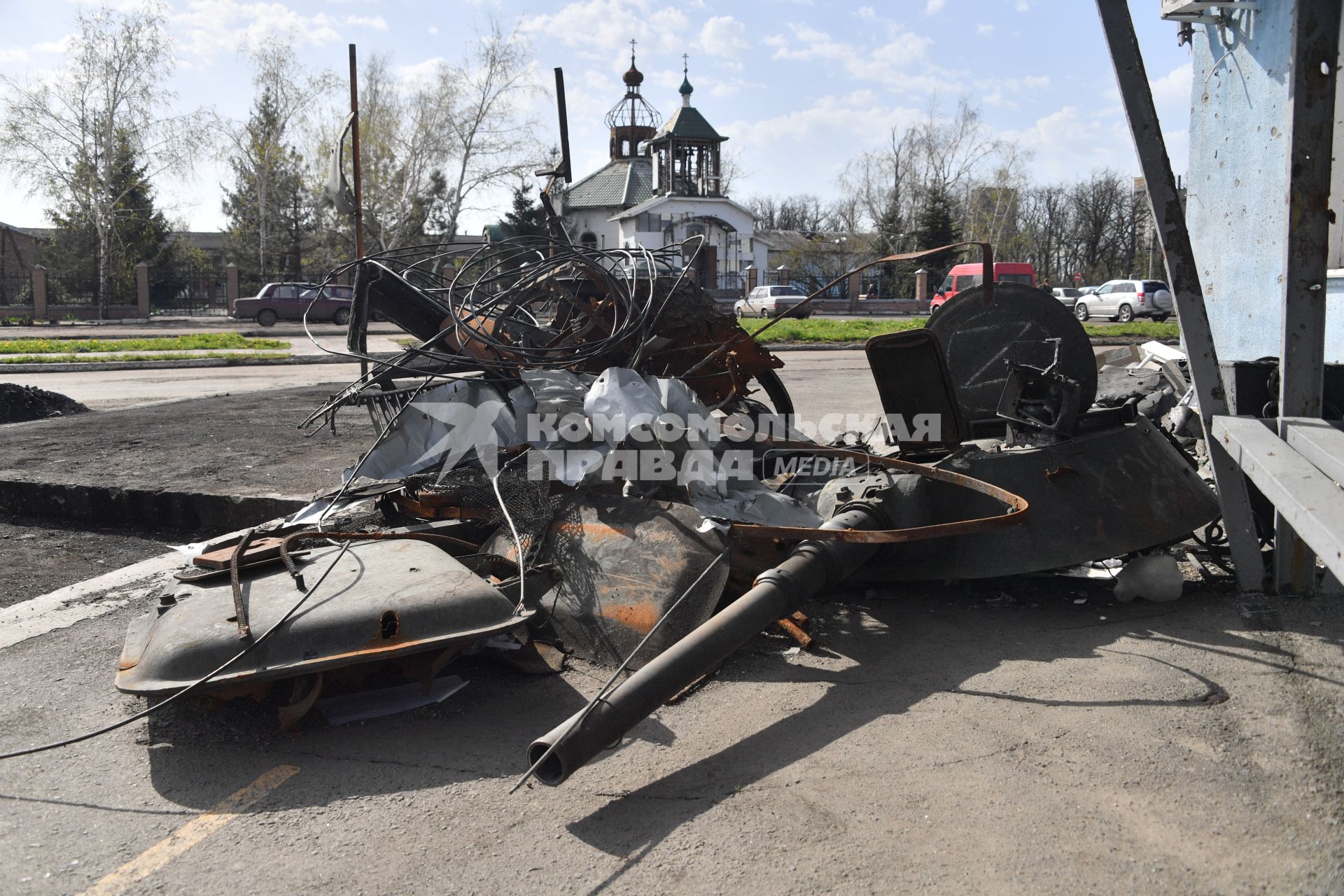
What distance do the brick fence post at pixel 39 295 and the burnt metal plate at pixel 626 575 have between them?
41.3m

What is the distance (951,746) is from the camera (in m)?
3.27

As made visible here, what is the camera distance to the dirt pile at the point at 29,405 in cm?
1075

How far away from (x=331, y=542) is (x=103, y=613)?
164 cm

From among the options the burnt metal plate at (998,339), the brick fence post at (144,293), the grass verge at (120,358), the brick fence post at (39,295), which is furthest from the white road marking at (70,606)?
the brick fence post at (144,293)

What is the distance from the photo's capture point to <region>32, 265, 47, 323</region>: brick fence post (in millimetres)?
37094

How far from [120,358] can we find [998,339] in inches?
779

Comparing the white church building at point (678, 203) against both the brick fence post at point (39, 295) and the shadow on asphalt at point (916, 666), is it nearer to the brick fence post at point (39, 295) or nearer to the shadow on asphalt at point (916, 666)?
the brick fence post at point (39, 295)

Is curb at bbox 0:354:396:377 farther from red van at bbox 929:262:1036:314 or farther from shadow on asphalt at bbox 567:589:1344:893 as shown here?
red van at bbox 929:262:1036:314

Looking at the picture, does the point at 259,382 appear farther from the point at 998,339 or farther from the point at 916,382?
the point at 998,339

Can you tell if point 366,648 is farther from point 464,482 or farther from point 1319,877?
point 1319,877

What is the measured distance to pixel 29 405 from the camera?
10.9 m

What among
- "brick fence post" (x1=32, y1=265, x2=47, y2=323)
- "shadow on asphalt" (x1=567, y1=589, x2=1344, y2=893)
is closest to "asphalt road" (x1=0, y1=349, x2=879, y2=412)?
"shadow on asphalt" (x1=567, y1=589, x2=1344, y2=893)

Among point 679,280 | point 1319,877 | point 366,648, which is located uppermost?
point 679,280

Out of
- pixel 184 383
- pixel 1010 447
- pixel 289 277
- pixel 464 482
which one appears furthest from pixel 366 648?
pixel 289 277
